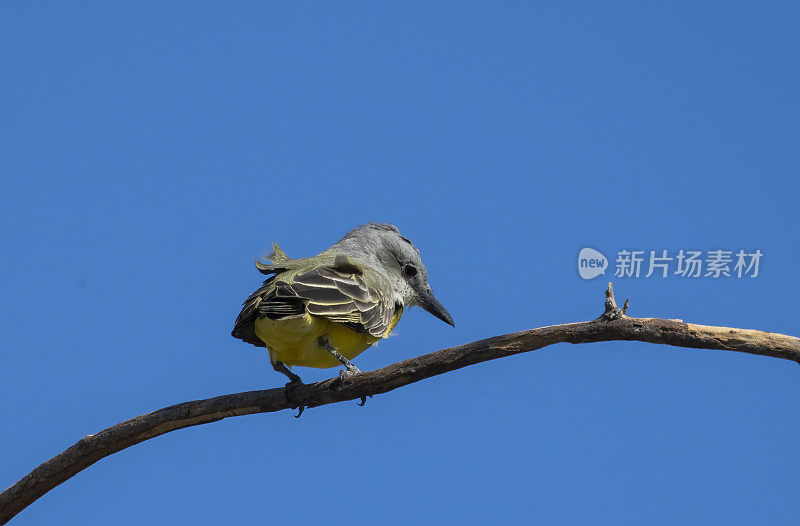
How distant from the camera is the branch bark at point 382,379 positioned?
5.29 metres

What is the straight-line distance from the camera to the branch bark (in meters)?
5.29

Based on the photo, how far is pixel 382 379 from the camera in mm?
5973

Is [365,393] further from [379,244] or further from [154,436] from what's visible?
[379,244]

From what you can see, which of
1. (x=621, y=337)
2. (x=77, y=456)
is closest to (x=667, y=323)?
(x=621, y=337)

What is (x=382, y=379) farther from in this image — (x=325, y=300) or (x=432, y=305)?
(x=432, y=305)

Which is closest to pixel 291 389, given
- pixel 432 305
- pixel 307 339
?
pixel 307 339

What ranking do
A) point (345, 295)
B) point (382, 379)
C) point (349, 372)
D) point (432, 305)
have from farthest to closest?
point (432, 305)
point (345, 295)
point (349, 372)
point (382, 379)

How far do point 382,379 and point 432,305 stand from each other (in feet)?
8.95

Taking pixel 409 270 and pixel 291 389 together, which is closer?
pixel 291 389

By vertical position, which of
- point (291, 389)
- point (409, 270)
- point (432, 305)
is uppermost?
point (409, 270)

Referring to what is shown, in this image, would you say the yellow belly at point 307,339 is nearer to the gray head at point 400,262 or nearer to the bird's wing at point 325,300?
the bird's wing at point 325,300

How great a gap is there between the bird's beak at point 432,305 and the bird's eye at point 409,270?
201mm

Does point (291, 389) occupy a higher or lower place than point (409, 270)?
lower

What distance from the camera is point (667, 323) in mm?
5309
